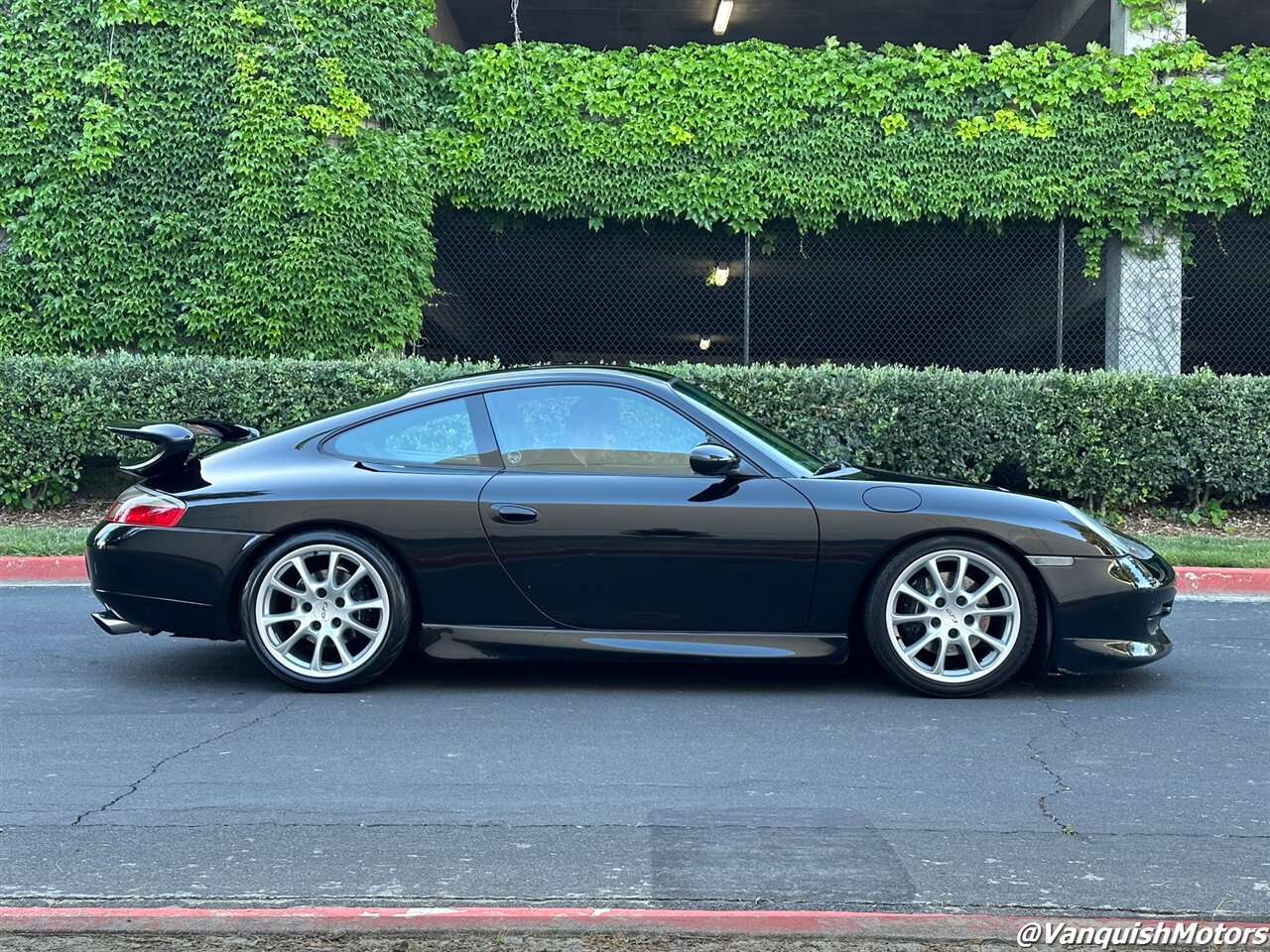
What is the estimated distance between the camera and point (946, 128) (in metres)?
14.2

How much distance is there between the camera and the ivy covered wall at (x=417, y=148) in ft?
44.2

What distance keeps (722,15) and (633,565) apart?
50.7 ft

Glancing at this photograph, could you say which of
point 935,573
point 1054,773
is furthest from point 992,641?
point 1054,773

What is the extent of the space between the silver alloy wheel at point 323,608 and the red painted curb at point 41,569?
4088mm

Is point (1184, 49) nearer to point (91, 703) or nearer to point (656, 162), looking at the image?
point (656, 162)

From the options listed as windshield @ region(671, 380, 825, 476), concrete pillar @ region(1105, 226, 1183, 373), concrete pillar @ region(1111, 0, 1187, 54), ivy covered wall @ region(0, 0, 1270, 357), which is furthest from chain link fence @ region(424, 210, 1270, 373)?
windshield @ region(671, 380, 825, 476)

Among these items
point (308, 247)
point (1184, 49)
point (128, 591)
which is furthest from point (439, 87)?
point (128, 591)

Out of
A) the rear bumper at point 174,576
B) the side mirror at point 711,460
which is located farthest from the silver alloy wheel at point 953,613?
the rear bumper at point 174,576

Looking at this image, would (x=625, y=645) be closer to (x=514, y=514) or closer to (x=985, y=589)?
(x=514, y=514)

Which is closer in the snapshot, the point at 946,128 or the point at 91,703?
the point at 91,703

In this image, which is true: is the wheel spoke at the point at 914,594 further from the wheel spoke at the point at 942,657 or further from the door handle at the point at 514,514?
the door handle at the point at 514,514

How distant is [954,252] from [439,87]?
596cm

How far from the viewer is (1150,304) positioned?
1453cm

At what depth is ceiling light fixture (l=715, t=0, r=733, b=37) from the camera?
18.7 m
